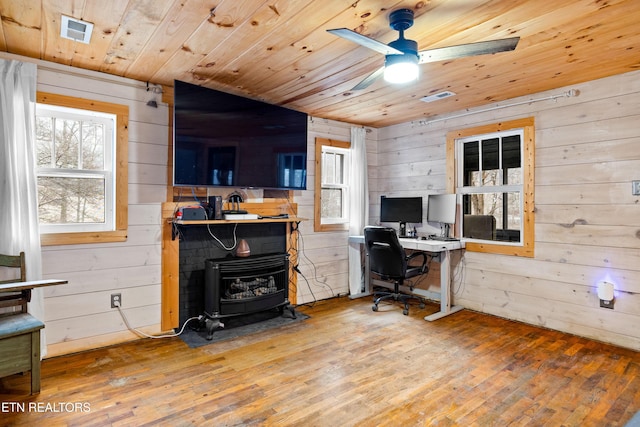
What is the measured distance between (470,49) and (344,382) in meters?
2.27

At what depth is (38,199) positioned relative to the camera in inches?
110

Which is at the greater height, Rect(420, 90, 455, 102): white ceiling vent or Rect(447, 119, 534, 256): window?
Rect(420, 90, 455, 102): white ceiling vent

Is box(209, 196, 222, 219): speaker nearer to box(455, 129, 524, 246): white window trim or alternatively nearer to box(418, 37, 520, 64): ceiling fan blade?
box(418, 37, 520, 64): ceiling fan blade

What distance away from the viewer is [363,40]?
1931 mm

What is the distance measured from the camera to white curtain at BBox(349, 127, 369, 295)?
4688 mm

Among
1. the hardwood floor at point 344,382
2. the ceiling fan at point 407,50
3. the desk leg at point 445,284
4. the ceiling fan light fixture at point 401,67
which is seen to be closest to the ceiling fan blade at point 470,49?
the ceiling fan at point 407,50

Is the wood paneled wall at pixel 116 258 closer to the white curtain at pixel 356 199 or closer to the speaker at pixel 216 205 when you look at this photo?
the speaker at pixel 216 205

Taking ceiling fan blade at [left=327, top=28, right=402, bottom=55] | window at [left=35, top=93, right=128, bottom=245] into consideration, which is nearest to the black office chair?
ceiling fan blade at [left=327, top=28, right=402, bottom=55]

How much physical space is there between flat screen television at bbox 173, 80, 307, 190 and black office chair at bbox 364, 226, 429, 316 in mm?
1000

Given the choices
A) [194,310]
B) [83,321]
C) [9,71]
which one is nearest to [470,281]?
[194,310]

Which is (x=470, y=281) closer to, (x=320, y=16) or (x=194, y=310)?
(x=194, y=310)

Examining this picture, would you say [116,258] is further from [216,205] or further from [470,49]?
[470,49]

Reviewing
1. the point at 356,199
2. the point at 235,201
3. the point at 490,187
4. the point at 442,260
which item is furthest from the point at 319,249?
the point at 490,187

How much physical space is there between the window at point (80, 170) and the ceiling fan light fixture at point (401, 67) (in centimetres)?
229
